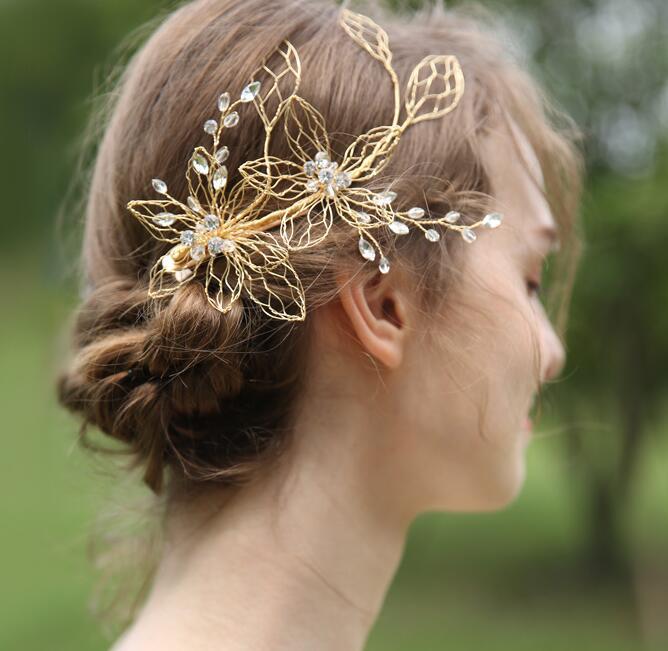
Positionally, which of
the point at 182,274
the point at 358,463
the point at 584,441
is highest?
the point at 182,274

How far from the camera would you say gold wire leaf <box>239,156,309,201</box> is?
1708 mm

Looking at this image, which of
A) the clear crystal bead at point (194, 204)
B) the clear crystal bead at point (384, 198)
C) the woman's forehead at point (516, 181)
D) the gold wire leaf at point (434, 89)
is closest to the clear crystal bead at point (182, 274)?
the clear crystal bead at point (194, 204)

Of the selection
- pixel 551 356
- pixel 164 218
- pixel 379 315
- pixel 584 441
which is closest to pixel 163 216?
pixel 164 218

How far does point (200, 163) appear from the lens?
171 centimetres

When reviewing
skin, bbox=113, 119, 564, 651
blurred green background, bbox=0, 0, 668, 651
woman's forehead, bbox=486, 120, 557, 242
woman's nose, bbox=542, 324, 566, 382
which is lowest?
blurred green background, bbox=0, 0, 668, 651

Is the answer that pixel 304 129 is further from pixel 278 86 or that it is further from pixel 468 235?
pixel 468 235

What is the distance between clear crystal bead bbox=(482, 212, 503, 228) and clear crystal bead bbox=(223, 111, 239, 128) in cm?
51

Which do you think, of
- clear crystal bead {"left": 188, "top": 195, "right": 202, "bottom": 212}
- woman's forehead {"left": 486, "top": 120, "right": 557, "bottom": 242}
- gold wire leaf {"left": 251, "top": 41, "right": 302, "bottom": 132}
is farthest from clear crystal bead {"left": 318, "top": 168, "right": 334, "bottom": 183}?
woman's forehead {"left": 486, "top": 120, "right": 557, "bottom": 242}

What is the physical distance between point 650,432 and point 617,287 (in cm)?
185

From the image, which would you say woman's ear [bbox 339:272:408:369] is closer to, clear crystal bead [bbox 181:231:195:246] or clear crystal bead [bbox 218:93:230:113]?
clear crystal bead [bbox 181:231:195:246]

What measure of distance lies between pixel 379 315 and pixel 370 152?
0.31 meters

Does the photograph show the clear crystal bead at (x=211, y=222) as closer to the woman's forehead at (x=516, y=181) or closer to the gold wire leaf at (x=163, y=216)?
the gold wire leaf at (x=163, y=216)

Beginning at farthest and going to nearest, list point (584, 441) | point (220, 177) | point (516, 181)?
point (584, 441) < point (516, 181) < point (220, 177)

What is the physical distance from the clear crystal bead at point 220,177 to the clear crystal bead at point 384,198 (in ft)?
0.91
